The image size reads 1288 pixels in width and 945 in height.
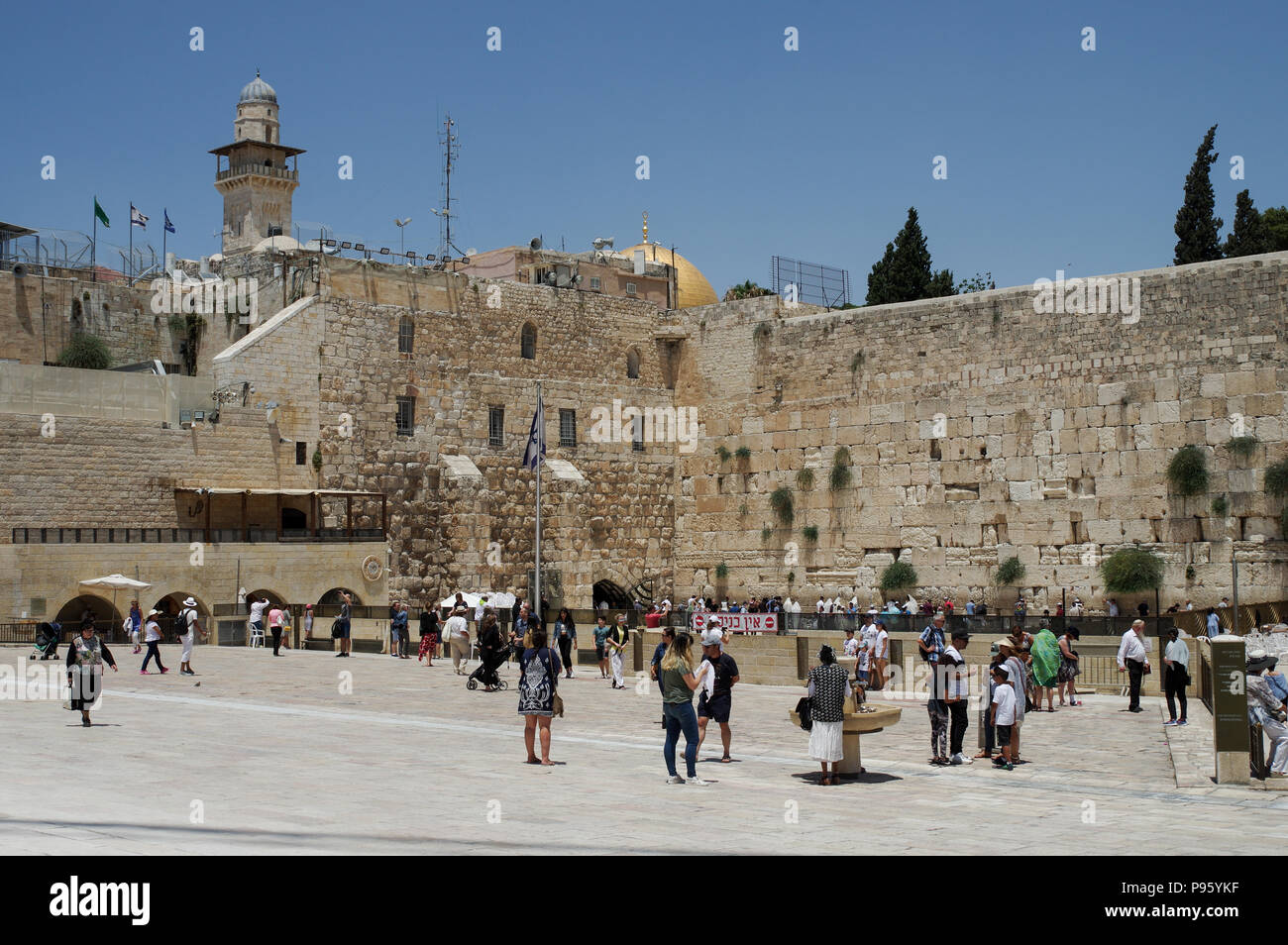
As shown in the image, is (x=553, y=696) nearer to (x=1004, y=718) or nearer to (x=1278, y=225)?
(x=1004, y=718)

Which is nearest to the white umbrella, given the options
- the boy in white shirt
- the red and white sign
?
the red and white sign

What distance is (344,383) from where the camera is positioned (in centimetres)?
3172

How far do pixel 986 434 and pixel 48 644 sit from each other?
19.2 m

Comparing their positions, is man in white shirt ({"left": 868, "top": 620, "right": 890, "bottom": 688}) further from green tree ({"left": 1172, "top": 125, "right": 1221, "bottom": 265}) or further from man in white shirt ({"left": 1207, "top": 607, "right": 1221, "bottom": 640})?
green tree ({"left": 1172, "top": 125, "right": 1221, "bottom": 265})

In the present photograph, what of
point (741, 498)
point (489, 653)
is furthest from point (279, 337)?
point (489, 653)

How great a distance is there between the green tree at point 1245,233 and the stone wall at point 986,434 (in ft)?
29.0

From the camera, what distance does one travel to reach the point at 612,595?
119 feet

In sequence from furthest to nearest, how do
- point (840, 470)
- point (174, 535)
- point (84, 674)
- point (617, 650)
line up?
1. point (840, 470)
2. point (174, 535)
3. point (617, 650)
4. point (84, 674)

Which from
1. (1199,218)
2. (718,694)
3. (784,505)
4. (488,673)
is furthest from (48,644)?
(1199,218)

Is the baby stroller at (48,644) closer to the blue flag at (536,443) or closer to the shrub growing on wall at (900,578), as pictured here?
the blue flag at (536,443)

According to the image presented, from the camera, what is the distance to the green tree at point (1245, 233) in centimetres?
3553

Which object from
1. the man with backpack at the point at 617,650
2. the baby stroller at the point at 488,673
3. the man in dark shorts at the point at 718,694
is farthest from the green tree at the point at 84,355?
the man in dark shorts at the point at 718,694
